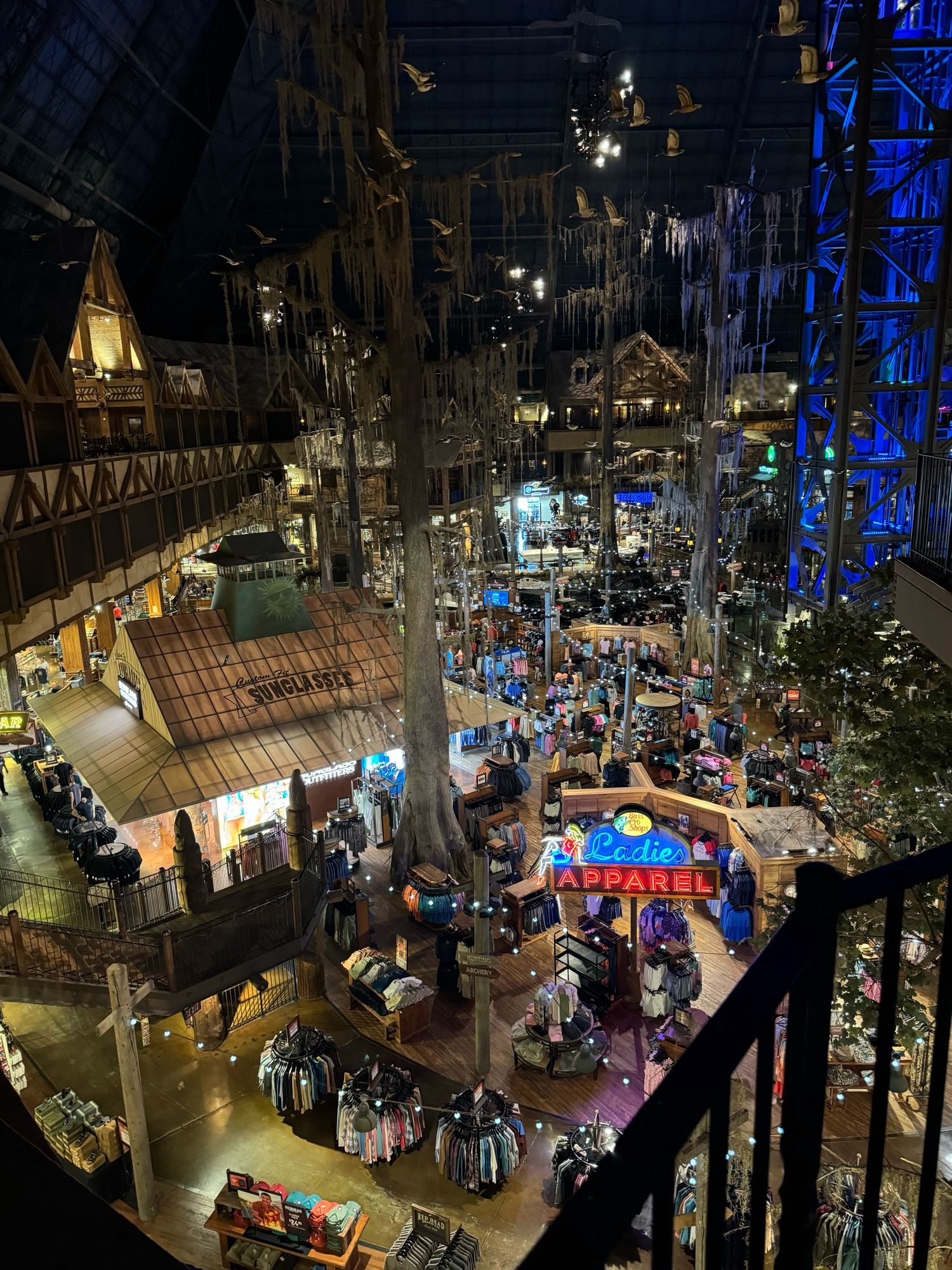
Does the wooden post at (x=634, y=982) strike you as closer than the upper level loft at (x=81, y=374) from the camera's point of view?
No

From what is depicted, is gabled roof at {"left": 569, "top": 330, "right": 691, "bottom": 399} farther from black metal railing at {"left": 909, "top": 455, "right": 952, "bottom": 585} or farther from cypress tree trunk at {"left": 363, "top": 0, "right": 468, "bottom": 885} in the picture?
black metal railing at {"left": 909, "top": 455, "right": 952, "bottom": 585}

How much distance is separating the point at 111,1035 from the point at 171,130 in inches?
767

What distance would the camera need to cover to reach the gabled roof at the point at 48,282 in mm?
12508

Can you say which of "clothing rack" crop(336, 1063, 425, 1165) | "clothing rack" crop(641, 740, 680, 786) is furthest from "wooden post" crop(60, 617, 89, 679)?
"clothing rack" crop(336, 1063, 425, 1165)

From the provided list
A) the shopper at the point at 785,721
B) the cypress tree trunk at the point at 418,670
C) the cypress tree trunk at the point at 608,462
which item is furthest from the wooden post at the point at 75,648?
the shopper at the point at 785,721

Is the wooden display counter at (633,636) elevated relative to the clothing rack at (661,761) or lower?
elevated

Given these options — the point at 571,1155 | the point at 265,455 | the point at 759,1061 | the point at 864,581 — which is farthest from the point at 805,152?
the point at 759,1061

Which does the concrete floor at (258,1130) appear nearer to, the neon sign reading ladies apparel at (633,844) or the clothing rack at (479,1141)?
the clothing rack at (479,1141)

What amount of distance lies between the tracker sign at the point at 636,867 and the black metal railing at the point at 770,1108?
6.48 metres

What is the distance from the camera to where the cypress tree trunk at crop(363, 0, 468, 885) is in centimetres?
1138

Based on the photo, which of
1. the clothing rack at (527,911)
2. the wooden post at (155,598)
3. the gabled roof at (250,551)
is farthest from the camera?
the wooden post at (155,598)

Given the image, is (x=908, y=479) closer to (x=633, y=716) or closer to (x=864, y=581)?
(x=864, y=581)

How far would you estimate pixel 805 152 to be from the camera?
27.1 m

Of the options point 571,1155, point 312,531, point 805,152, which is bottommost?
point 571,1155
